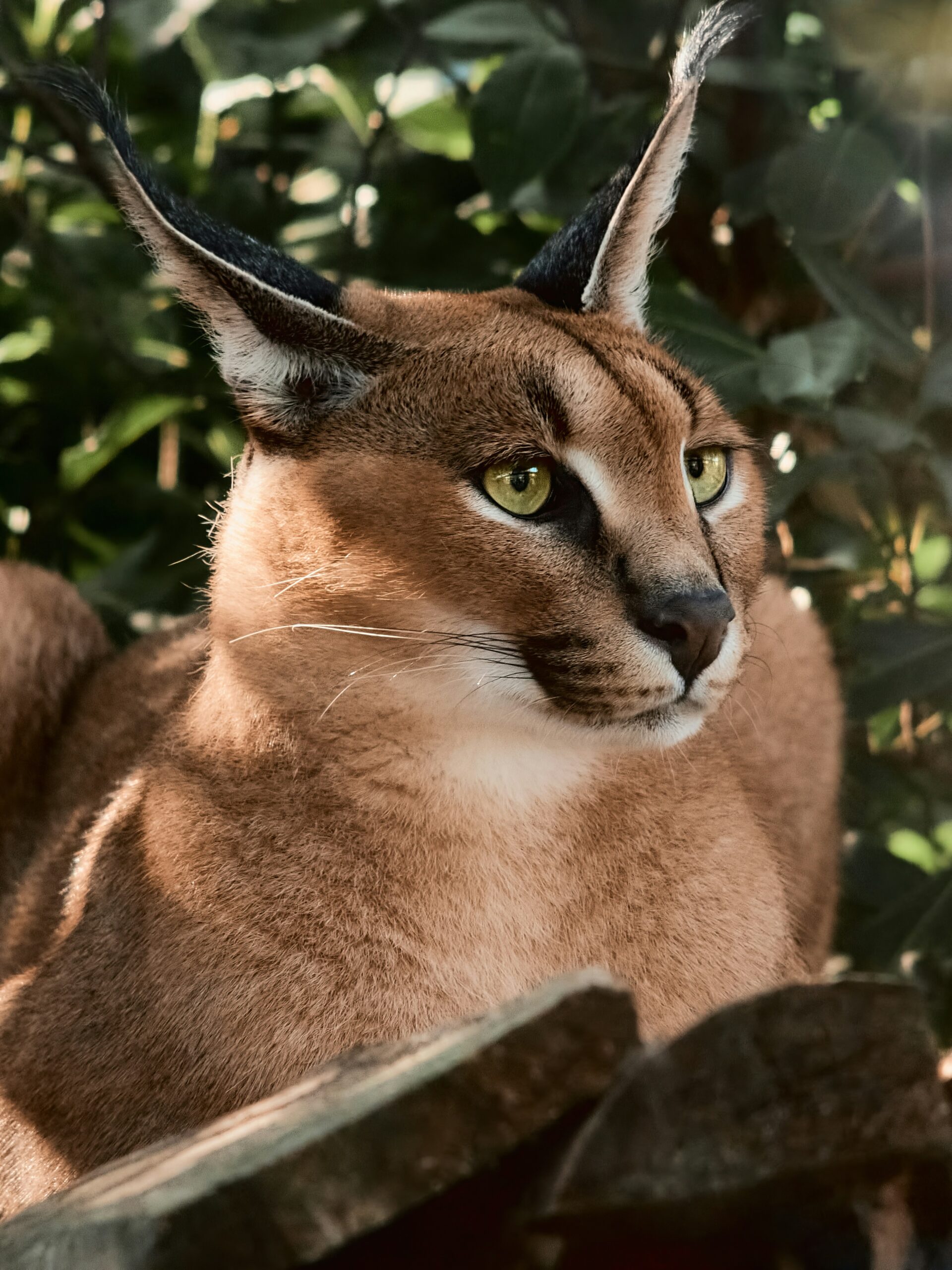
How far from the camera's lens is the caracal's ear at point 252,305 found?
1.96 meters

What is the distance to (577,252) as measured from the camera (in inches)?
93.9

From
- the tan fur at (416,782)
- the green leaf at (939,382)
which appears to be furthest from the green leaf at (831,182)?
the tan fur at (416,782)

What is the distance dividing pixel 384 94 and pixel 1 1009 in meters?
2.73

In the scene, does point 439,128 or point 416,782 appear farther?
point 439,128

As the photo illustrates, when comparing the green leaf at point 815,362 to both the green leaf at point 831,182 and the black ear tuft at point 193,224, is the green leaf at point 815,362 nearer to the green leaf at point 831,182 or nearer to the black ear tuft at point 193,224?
the green leaf at point 831,182

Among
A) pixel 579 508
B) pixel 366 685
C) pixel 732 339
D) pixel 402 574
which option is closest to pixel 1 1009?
pixel 366 685

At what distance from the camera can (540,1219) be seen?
4.06ft

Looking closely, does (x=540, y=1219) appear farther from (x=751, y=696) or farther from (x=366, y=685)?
(x=751, y=696)

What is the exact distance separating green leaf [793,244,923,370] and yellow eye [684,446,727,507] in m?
1.17

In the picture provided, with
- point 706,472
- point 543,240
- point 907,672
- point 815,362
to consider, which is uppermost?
point 706,472

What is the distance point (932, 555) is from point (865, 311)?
3.14 feet

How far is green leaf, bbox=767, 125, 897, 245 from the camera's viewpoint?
3.14 m

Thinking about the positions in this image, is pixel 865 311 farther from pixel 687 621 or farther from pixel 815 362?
pixel 687 621

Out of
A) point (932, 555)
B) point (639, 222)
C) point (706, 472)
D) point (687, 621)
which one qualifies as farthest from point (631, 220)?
point (932, 555)
